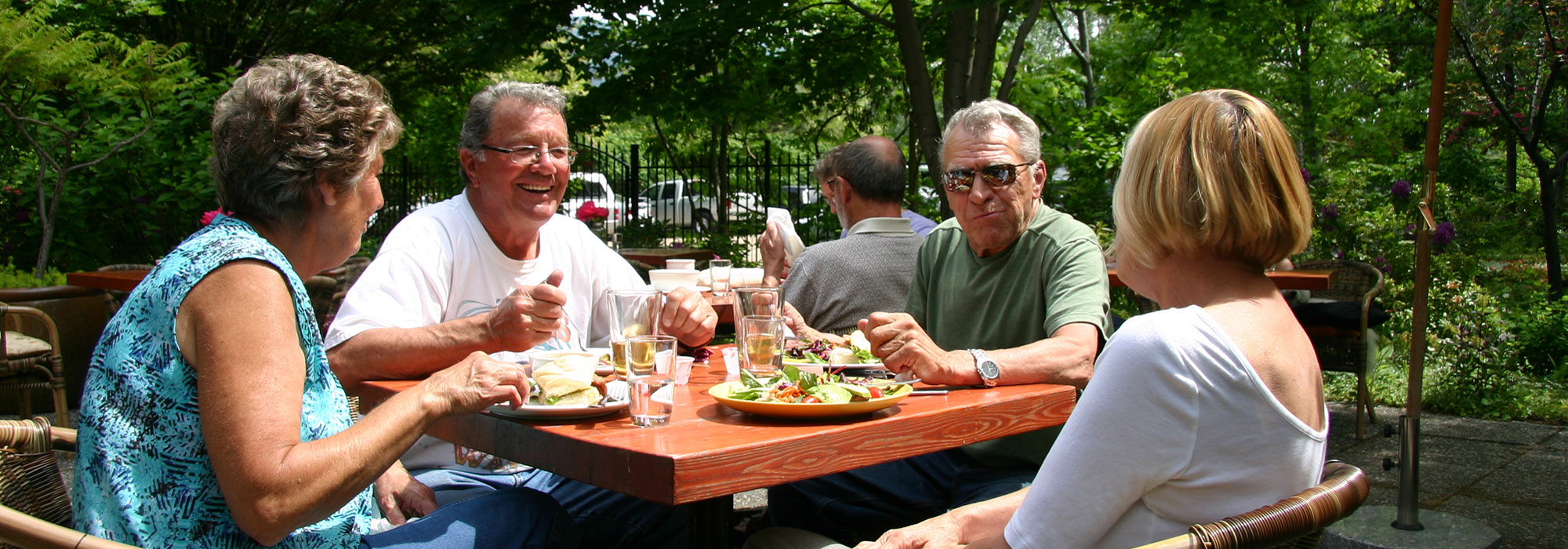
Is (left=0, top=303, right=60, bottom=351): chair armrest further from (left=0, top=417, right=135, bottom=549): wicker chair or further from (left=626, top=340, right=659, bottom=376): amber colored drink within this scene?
(left=626, top=340, right=659, bottom=376): amber colored drink

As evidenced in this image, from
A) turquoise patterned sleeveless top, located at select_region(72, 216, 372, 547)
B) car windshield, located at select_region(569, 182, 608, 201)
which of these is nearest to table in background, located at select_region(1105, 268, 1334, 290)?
turquoise patterned sleeveless top, located at select_region(72, 216, 372, 547)

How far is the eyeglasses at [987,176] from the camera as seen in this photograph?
112 inches

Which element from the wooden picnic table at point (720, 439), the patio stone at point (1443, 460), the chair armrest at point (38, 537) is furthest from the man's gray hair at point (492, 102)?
the patio stone at point (1443, 460)

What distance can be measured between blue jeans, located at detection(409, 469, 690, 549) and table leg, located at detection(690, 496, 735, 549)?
1.32 feet

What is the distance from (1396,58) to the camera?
1875cm

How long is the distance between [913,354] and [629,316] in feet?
2.16

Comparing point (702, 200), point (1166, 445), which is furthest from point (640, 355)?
point (702, 200)

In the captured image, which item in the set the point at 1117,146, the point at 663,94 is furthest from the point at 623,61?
the point at 1117,146

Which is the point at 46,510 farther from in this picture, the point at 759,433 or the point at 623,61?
the point at 623,61

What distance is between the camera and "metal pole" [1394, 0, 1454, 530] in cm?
330

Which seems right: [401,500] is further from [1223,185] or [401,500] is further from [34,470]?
[1223,185]

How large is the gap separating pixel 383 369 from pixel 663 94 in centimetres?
645

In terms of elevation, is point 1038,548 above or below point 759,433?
below

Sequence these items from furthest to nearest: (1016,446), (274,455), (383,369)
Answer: (1016,446)
(383,369)
(274,455)
